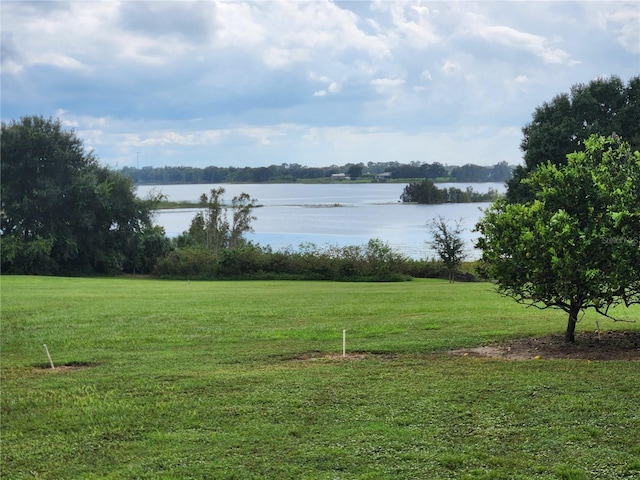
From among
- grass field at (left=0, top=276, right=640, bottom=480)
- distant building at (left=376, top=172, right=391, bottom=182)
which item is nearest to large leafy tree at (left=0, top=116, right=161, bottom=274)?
distant building at (left=376, top=172, right=391, bottom=182)

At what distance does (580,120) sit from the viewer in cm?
3362

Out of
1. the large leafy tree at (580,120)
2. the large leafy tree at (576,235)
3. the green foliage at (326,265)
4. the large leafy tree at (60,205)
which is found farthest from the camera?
the large leafy tree at (60,205)

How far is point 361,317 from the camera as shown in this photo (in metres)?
14.5

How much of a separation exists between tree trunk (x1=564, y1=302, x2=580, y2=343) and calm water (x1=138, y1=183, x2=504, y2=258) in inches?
1059

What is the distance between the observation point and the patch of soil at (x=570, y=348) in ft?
29.0

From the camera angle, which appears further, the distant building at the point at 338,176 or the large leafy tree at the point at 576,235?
the distant building at the point at 338,176

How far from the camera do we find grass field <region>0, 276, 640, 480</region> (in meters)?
5.43

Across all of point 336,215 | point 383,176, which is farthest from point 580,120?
point 336,215

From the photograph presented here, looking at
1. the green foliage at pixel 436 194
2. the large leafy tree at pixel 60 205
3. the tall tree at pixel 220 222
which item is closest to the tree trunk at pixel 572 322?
the large leafy tree at pixel 60 205

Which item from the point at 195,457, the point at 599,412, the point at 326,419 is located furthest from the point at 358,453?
the point at 599,412

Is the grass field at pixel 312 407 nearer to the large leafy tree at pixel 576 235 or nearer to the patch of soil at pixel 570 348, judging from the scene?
the patch of soil at pixel 570 348

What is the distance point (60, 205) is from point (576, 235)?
152ft

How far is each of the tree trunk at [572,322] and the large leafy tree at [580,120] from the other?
81.3 ft

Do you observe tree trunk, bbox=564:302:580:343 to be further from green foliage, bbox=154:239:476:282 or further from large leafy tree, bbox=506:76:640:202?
green foliage, bbox=154:239:476:282
